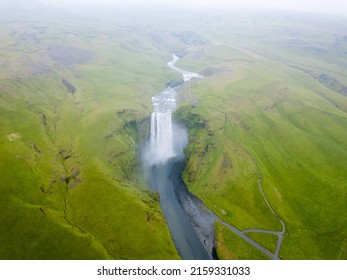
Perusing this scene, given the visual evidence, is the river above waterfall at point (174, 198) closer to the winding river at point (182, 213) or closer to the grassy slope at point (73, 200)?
the winding river at point (182, 213)

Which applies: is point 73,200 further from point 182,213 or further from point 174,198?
point 182,213

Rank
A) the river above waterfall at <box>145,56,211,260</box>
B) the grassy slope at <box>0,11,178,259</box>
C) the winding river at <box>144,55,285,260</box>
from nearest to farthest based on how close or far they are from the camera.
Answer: the grassy slope at <box>0,11,178,259</box>
the river above waterfall at <box>145,56,211,260</box>
the winding river at <box>144,55,285,260</box>

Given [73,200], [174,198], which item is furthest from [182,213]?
[73,200]

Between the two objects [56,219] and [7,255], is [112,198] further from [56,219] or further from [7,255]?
[7,255]

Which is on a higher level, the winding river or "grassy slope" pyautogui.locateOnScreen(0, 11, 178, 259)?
"grassy slope" pyautogui.locateOnScreen(0, 11, 178, 259)

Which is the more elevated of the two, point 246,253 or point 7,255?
point 7,255

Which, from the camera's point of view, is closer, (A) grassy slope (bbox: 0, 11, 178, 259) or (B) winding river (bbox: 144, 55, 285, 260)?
(A) grassy slope (bbox: 0, 11, 178, 259)

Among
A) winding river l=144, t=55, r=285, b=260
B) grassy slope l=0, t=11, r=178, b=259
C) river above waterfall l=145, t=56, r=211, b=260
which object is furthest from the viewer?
winding river l=144, t=55, r=285, b=260

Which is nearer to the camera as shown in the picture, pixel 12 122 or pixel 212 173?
pixel 212 173

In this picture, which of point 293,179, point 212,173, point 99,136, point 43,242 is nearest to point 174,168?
point 212,173

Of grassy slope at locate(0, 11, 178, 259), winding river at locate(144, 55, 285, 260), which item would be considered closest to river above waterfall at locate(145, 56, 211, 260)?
winding river at locate(144, 55, 285, 260)

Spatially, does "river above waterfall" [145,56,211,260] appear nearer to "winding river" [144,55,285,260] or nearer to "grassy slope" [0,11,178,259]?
"winding river" [144,55,285,260]
